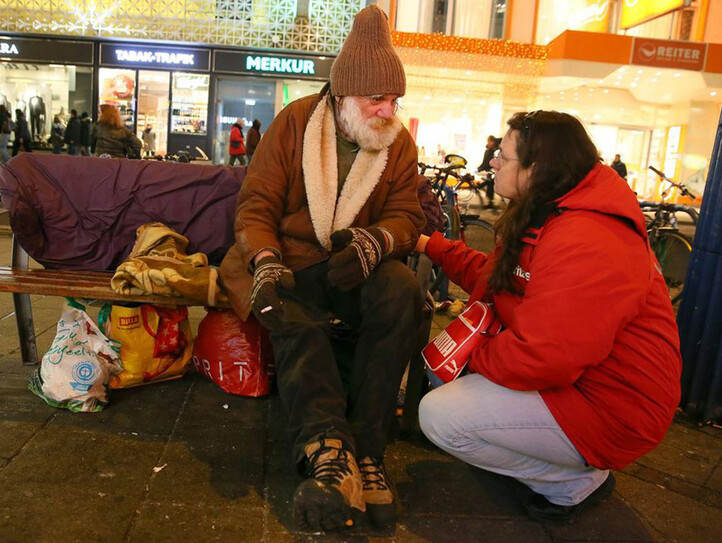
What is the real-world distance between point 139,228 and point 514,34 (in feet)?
51.7

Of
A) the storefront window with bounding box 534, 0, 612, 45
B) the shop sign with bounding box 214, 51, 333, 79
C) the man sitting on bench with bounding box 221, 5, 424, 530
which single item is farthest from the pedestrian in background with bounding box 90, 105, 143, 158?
the storefront window with bounding box 534, 0, 612, 45

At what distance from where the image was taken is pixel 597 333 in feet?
6.63

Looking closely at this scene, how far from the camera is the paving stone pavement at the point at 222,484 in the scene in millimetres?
2207

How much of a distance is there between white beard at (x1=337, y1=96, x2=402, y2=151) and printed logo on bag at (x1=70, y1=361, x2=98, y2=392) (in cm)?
160

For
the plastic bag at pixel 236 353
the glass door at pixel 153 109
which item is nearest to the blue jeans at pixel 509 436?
the plastic bag at pixel 236 353

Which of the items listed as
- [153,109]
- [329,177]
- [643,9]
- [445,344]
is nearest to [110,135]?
[153,109]

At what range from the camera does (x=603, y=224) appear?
212 cm

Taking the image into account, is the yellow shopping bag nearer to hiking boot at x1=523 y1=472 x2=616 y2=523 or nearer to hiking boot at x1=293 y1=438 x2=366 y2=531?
hiking boot at x1=293 y1=438 x2=366 y2=531

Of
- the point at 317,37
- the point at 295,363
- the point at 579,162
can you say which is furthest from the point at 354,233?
the point at 317,37

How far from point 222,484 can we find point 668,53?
16.8m

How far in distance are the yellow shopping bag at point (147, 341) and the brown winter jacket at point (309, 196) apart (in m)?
0.53

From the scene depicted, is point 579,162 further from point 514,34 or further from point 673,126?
point 673,126

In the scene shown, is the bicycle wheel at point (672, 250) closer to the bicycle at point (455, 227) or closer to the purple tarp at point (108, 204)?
the bicycle at point (455, 227)

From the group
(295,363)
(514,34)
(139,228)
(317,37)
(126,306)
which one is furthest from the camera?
(514,34)
